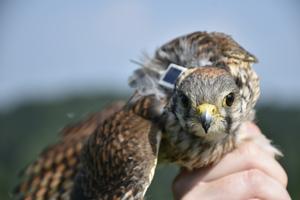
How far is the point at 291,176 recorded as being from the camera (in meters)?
24.2

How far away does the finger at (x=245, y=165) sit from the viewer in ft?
20.0

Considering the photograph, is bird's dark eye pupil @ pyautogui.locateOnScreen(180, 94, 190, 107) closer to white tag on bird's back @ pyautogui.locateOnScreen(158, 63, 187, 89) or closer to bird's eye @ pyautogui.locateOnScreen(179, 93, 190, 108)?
bird's eye @ pyautogui.locateOnScreen(179, 93, 190, 108)

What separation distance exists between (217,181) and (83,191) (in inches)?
48.0

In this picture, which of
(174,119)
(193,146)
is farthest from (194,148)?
(174,119)

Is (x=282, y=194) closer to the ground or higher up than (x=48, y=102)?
higher up

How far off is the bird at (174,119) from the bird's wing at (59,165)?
0.16m

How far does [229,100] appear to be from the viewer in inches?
239

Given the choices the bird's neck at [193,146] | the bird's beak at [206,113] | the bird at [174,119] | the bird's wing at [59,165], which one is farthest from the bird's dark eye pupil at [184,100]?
the bird's wing at [59,165]

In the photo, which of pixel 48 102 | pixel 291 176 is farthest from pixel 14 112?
pixel 291 176

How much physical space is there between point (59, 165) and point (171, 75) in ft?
5.36

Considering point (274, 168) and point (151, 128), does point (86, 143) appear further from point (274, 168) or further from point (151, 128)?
point (274, 168)

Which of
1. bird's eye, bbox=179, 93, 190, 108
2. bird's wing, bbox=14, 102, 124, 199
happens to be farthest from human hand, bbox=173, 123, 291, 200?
bird's wing, bbox=14, 102, 124, 199

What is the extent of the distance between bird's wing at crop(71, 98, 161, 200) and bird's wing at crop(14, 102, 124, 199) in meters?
0.45

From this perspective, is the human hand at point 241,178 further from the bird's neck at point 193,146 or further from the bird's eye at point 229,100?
the bird's eye at point 229,100
